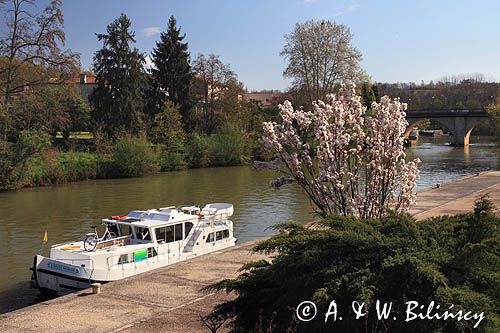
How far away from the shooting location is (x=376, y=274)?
6.75 metres

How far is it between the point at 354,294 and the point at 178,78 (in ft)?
195

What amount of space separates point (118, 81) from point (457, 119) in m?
62.8

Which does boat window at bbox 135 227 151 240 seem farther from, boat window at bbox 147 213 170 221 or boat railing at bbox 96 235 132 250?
boat window at bbox 147 213 170 221

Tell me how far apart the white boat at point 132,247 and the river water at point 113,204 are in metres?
1.02

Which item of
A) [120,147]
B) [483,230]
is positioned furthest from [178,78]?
[483,230]

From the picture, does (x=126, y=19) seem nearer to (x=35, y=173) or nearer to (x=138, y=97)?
(x=138, y=97)

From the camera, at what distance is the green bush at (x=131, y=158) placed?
49.8m

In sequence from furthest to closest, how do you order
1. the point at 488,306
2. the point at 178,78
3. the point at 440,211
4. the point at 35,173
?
the point at 178,78 → the point at 35,173 → the point at 440,211 → the point at 488,306

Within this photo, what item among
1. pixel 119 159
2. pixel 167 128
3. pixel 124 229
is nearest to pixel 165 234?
pixel 124 229

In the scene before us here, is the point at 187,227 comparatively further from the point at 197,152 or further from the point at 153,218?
the point at 197,152

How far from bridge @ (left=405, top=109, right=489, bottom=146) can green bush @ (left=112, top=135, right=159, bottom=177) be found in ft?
193

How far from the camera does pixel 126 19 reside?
5806cm

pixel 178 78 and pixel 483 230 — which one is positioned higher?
pixel 178 78

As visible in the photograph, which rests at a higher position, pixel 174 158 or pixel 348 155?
pixel 348 155
